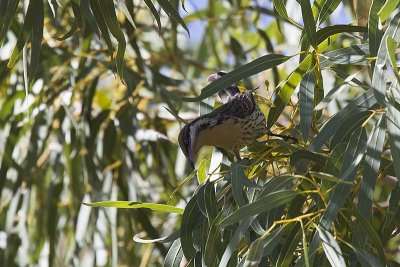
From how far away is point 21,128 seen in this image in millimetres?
4270

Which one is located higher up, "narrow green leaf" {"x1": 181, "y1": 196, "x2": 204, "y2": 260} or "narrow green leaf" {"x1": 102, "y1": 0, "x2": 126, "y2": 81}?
"narrow green leaf" {"x1": 102, "y1": 0, "x2": 126, "y2": 81}

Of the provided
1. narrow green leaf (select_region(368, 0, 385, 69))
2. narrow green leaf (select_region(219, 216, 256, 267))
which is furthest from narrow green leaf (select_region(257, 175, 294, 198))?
narrow green leaf (select_region(368, 0, 385, 69))

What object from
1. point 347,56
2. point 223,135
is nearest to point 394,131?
point 347,56

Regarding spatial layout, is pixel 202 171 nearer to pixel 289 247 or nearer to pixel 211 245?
pixel 211 245

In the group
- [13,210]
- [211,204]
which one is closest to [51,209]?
[13,210]

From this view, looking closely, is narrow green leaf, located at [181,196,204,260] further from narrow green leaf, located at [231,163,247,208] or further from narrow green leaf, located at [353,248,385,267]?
narrow green leaf, located at [353,248,385,267]

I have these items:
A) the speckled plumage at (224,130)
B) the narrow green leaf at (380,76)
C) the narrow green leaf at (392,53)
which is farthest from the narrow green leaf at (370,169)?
the speckled plumage at (224,130)

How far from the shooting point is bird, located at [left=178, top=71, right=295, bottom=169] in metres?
3.04

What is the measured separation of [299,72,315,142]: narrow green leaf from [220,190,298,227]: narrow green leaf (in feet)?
0.76

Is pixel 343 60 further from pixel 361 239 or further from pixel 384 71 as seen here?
pixel 361 239

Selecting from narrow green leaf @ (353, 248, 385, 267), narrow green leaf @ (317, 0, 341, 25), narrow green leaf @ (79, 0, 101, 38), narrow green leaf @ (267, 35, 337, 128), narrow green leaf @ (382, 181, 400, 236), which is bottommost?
narrow green leaf @ (353, 248, 385, 267)

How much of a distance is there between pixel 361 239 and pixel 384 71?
400 mm

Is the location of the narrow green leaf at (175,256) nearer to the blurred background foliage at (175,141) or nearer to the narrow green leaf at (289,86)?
the blurred background foliage at (175,141)

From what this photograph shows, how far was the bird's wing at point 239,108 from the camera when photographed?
10.5 ft
